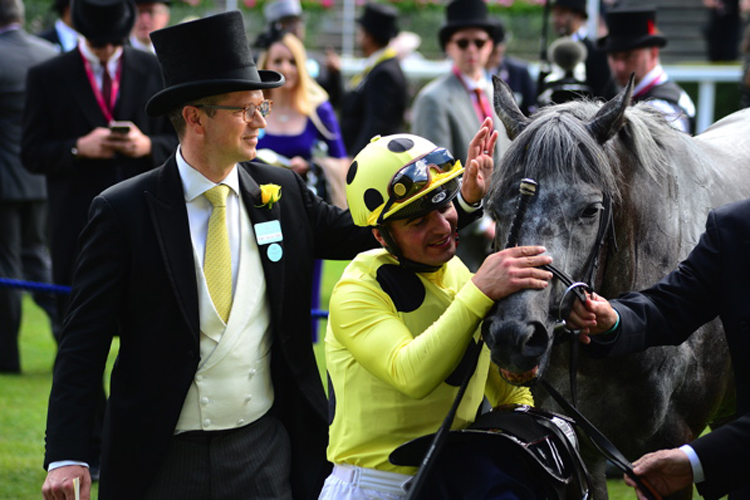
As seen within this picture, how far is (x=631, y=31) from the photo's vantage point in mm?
7145

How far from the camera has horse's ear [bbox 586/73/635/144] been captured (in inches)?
137

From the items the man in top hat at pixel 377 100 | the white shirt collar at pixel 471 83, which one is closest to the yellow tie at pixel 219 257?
the white shirt collar at pixel 471 83

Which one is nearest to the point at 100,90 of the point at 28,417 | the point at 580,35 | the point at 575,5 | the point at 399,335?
the point at 28,417

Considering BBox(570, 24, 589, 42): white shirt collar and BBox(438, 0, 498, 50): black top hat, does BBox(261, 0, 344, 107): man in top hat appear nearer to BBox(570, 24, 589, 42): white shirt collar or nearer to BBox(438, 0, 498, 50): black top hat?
BBox(438, 0, 498, 50): black top hat

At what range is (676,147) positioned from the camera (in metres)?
4.13

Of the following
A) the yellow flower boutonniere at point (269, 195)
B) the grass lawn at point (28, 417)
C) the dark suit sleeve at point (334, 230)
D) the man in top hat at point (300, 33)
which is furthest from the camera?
the man in top hat at point (300, 33)

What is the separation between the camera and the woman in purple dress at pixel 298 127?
7.69 metres

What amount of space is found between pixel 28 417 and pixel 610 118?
4.84 m

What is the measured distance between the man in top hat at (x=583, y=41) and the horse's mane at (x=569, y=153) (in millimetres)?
4341

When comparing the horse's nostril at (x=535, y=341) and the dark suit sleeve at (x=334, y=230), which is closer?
the horse's nostril at (x=535, y=341)

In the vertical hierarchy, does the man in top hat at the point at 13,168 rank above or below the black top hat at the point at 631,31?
below

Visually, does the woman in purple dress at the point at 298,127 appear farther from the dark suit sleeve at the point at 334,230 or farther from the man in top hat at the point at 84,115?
the dark suit sleeve at the point at 334,230


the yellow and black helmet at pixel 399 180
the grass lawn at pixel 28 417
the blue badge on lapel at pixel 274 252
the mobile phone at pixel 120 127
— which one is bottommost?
the grass lawn at pixel 28 417

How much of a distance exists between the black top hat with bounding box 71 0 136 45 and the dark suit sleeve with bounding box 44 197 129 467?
304 centimetres
